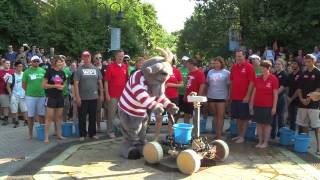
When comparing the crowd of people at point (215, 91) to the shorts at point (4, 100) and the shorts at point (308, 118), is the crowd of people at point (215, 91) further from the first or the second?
the shorts at point (4, 100)

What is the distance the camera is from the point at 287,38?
70.1 ft

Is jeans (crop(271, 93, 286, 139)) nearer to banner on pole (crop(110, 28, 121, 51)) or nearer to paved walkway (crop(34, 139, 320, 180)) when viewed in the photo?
paved walkway (crop(34, 139, 320, 180))

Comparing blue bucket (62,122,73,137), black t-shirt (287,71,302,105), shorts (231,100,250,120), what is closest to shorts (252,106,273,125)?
shorts (231,100,250,120)

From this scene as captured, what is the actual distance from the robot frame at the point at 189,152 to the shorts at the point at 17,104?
6.64 metres

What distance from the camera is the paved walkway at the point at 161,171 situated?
7402 millimetres

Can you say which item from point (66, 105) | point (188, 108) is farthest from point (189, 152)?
point (66, 105)

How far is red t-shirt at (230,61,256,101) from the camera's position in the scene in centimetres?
1009

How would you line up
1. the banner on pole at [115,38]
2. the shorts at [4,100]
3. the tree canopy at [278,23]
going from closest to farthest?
the shorts at [4,100], the banner on pole at [115,38], the tree canopy at [278,23]

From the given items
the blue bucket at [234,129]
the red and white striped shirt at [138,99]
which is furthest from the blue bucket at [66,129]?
the blue bucket at [234,129]

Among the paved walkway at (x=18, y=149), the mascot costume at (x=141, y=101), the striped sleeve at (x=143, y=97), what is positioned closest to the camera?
the striped sleeve at (x=143, y=97)

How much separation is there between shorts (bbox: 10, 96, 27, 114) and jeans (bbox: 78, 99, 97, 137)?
376 cm

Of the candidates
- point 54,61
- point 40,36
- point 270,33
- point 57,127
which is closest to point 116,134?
point 57,127

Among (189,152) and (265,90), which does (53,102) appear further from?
(265,90)

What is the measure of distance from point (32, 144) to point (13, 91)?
13.0 feet
